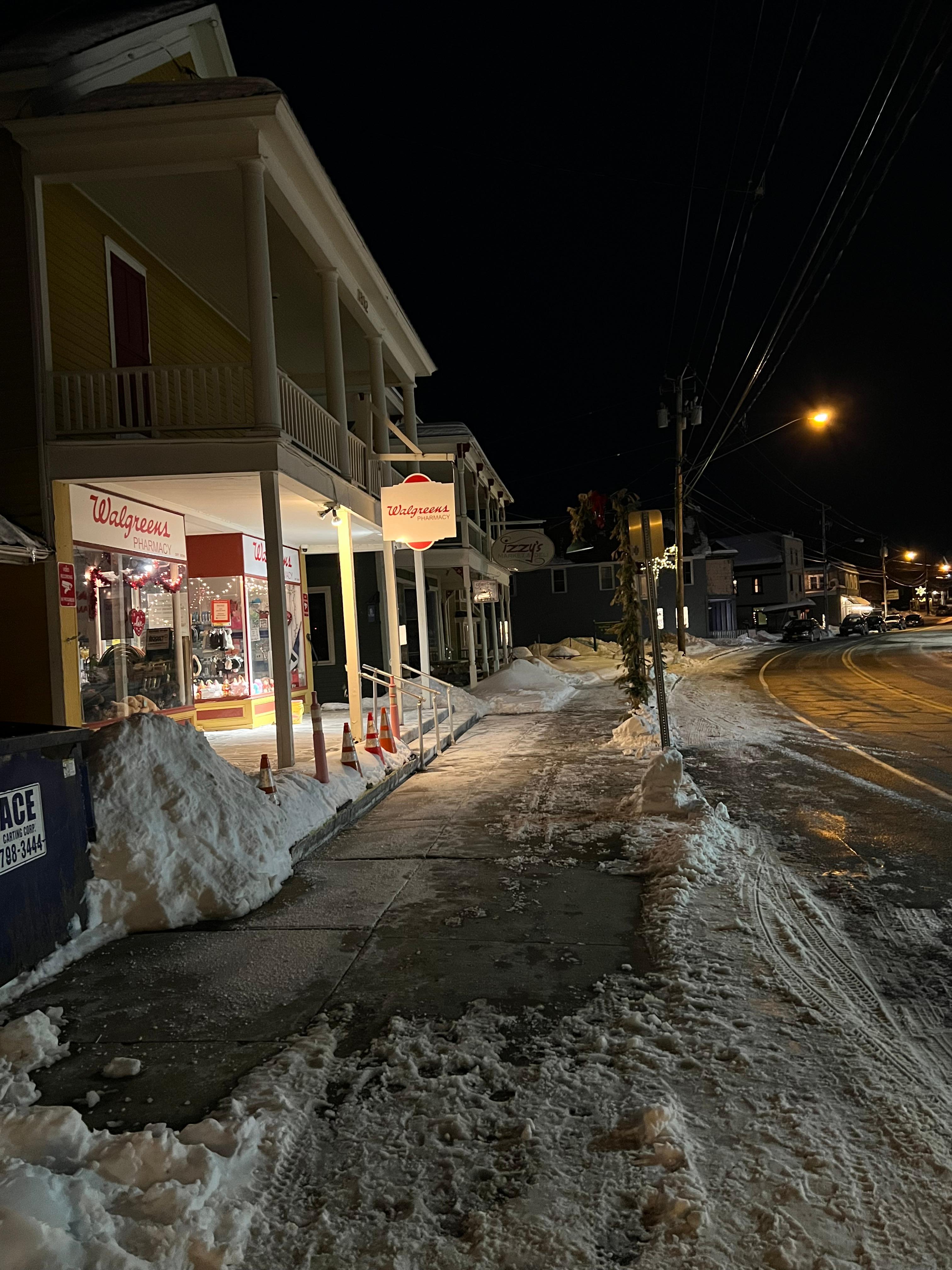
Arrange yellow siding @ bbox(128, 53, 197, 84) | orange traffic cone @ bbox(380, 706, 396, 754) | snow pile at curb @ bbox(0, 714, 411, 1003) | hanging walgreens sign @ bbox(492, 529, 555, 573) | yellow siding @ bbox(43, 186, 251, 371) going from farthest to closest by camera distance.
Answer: hanging walgreens sign @ bbox(492, 529, 555, 573)
yellow siding @ bbox(128, 53, 197, 84)
orange traffic cone @ bbox(380, 706, 396, 754)
yellow siding @ bbox(43, 186, 251, 371)
snow pile at curb @ bbox(0, 714, 411, 1003)

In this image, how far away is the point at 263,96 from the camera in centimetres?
934

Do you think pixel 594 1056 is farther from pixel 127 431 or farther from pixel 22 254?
pixel 22 254

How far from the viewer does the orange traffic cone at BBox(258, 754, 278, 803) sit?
746cm

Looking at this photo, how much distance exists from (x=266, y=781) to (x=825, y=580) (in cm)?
7662

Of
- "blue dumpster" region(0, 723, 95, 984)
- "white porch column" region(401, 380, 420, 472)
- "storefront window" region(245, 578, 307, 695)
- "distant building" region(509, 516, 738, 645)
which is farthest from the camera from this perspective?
"distant building" region(509, 516, 738, 645)

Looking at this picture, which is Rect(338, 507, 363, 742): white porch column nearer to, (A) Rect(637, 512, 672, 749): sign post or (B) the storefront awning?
(A) Rect(637, 512, 672, 749): sign post

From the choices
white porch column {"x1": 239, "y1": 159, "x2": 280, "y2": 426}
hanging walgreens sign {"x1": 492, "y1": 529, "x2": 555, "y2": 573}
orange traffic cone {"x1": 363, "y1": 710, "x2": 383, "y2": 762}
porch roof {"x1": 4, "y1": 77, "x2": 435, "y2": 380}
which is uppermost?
porch roof {"x1": 4, "y1": 77, "x2": 435, "y2": 380}

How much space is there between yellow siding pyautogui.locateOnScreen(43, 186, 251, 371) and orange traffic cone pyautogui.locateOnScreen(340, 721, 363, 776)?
15.7 ft

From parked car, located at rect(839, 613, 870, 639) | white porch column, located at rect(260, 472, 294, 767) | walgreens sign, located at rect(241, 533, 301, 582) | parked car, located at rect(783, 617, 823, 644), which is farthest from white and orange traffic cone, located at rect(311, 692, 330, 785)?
parked car, located at rect(839, 613, 870, 639)

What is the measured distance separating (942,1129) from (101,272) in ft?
40.6

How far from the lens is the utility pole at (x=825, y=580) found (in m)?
74.3

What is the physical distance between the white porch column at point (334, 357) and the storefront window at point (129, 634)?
3261mm

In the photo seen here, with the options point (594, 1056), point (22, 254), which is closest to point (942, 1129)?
point (594, 1056)

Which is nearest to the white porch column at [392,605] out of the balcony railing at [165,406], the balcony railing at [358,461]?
the balcony railing at [358,461]
